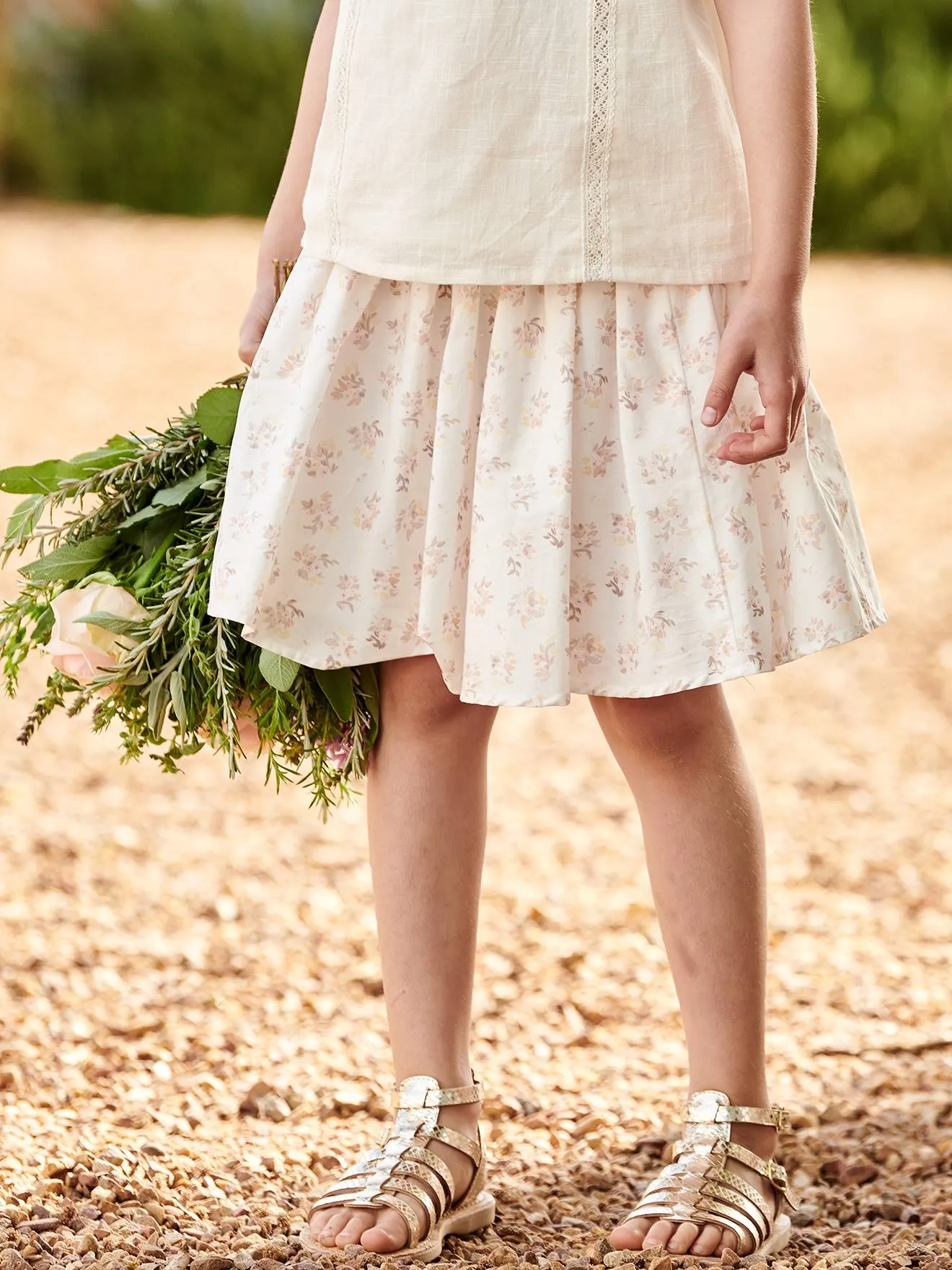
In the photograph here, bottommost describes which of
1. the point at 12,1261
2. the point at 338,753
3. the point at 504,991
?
the point at 12,1261

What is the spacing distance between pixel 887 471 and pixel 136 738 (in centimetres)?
447

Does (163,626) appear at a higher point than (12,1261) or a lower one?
higher

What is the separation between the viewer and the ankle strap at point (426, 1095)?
1.40 metres

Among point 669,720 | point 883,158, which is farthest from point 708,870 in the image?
point 883,158

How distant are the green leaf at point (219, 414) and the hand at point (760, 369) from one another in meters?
0.48

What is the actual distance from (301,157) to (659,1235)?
1.04 meters

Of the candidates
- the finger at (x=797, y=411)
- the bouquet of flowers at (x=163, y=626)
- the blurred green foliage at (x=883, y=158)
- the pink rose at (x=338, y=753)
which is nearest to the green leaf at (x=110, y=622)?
the bouquet of flowers at (x=163, y=626)

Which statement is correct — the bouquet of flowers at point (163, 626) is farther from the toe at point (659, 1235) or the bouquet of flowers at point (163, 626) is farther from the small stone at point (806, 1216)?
the small stone at point (806, 1216)

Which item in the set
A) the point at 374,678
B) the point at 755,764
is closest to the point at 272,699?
the point at 374,678

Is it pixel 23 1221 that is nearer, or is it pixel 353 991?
pixel 23 1221

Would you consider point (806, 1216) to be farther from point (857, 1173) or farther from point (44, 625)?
point (44, 625)

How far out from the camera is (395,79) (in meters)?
1.30

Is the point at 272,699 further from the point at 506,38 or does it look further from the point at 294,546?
the point at 506,38

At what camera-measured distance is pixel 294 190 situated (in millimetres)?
1490
